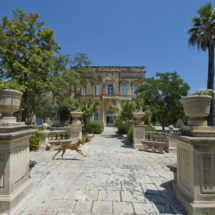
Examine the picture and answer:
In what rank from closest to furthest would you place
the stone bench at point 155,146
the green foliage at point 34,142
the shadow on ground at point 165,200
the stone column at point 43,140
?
the shadow on ground at point 165,200
the stone bench at point 155,146
the green foliage at point 34,142
the stone column at point 43,140

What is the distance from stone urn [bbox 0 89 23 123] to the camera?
2699mm

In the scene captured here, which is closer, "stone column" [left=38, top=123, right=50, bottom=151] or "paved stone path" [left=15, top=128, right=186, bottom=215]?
"paved stone path" [left=15, top=128, right=186, bottom=215]

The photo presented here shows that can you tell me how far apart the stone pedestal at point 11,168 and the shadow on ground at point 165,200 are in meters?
2.44

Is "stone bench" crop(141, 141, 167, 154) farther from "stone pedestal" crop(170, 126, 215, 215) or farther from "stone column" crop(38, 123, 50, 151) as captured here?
"stone column" crop(38, 123, 50, 151)

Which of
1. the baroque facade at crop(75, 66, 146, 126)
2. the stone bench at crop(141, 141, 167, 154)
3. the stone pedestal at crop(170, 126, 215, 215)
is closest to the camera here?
the stone pedestal at crop(170, 126, 215, 215)

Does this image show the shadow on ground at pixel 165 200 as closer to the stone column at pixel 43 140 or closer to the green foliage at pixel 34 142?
the stone column at pixel 43 140

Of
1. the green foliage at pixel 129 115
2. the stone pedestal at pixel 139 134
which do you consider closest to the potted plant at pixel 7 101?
the stone pedestal at pixel 139 134

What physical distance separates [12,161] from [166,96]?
15.3m

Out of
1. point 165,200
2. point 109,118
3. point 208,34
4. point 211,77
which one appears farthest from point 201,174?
point 109,118

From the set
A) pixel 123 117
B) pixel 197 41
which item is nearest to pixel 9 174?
pixel 123 117

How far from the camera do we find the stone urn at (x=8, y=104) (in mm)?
2699

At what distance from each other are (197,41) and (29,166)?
15.3 metres

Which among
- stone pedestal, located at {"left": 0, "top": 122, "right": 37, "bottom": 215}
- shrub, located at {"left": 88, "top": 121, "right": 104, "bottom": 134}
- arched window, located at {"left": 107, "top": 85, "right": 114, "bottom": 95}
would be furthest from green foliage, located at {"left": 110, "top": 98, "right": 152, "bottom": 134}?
arched window, located at {"left": 107, "top": 85, "right": 114, "bottom": 95}

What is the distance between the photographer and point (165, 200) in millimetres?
2906
